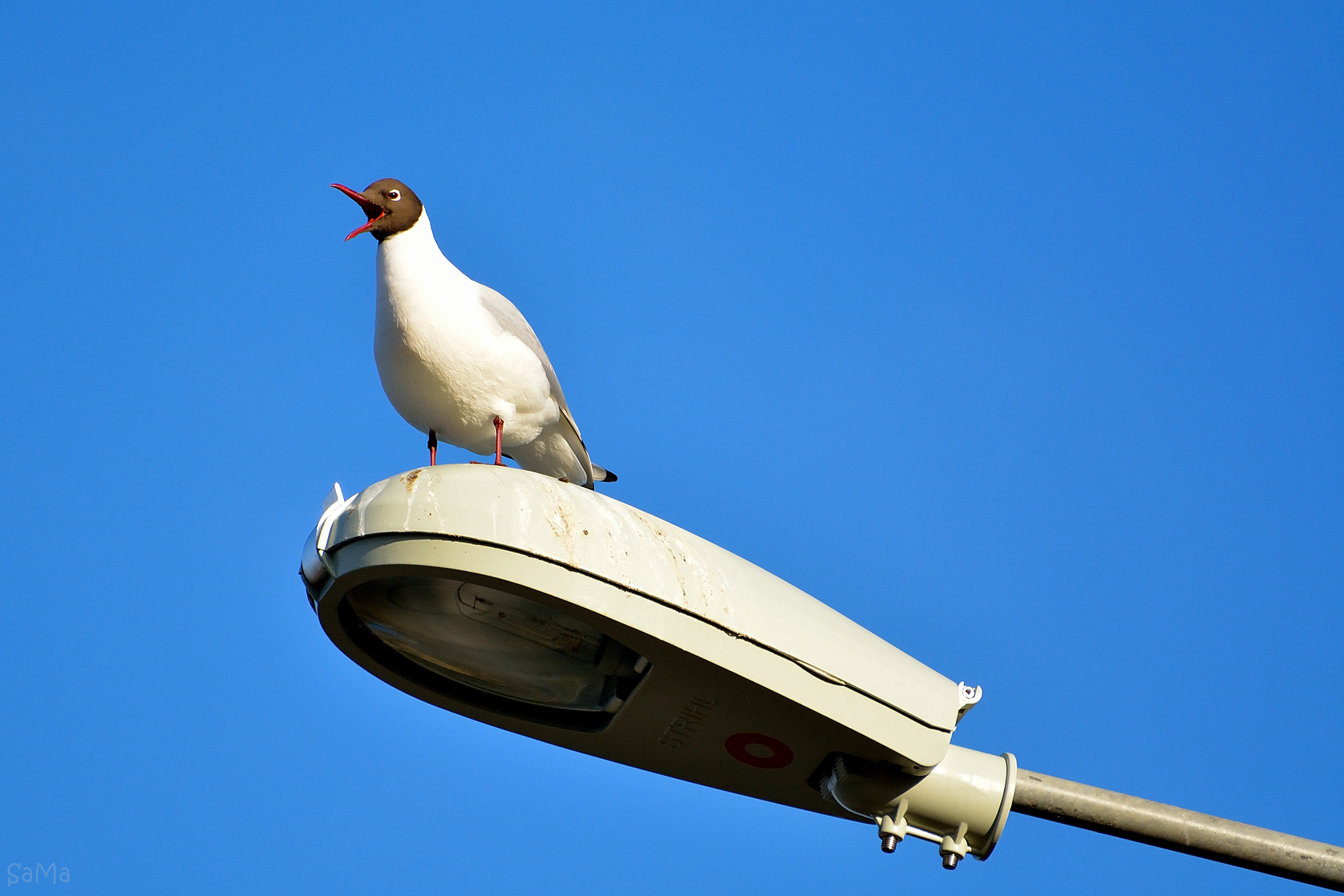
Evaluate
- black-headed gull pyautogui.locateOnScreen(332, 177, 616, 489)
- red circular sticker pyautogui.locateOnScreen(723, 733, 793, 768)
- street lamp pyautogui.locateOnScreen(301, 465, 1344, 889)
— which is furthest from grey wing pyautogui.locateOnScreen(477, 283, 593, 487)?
red circular sticker pyautogui.locateOnScreen(723, 733, 793, 768)

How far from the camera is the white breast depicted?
4758mm

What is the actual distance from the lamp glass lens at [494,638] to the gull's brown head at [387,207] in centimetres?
213

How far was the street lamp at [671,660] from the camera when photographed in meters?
2.85

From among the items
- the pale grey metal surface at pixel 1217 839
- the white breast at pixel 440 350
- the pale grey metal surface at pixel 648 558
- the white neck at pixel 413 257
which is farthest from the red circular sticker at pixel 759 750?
the white neck at pixel 413 257

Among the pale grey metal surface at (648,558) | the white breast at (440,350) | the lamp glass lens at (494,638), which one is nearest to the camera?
the pale grey metal surface at (648,558)

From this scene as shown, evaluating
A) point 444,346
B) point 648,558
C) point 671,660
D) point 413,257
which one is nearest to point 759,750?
point 671,660

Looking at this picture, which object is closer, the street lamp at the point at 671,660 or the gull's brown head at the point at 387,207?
the street lamp at the point at 671,660

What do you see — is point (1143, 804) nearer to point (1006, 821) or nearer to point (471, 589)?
point (1006, 821)

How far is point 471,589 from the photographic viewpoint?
121 inches

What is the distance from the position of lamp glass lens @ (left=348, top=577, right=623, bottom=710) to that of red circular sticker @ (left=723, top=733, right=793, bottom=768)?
0.34 m

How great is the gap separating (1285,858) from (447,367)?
319 centimetres

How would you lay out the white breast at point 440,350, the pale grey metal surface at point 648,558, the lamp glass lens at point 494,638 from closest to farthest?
the pale grey metal surface at point 648,558, the lamp glass lens at point 494,638, the white breast at point 440,350

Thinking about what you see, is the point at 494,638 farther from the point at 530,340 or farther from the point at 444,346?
the point at 530,340

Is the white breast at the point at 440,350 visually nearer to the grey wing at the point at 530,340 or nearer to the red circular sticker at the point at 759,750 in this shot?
the grey wing at the point at 530,340
